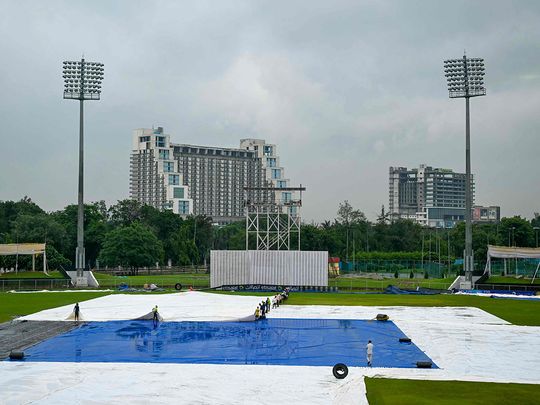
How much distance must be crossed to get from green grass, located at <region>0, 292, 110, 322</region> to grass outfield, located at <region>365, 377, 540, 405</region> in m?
29.5

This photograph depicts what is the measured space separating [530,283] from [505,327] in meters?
32.5

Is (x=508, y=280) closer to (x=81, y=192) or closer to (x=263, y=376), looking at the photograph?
(x=81, y=192)

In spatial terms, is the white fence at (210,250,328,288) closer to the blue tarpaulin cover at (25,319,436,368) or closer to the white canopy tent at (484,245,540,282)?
the white canopy tent at (484,245,540,282)

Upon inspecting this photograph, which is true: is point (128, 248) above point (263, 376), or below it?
above

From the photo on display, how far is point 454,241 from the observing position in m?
140

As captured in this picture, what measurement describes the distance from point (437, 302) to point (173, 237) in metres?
78.9

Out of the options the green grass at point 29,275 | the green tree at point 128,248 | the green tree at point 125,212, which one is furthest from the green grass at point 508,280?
the green tree at point 125,212

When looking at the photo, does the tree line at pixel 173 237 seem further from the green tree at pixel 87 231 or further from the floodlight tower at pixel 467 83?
the floodlight tower at pixel 467 83

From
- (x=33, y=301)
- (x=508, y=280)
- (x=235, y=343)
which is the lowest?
(x=235, y=343)

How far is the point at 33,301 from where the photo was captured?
6016 cm

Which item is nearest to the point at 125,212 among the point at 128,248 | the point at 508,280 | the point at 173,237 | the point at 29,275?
the point at 173,237

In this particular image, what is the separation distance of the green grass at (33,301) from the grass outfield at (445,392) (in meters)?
29.5

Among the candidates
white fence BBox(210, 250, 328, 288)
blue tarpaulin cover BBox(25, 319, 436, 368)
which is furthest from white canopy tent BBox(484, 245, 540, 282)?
blue tarpaulin cover BBox(25, 319, 436, 368)

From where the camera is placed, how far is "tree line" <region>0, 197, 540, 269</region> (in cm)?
10525
